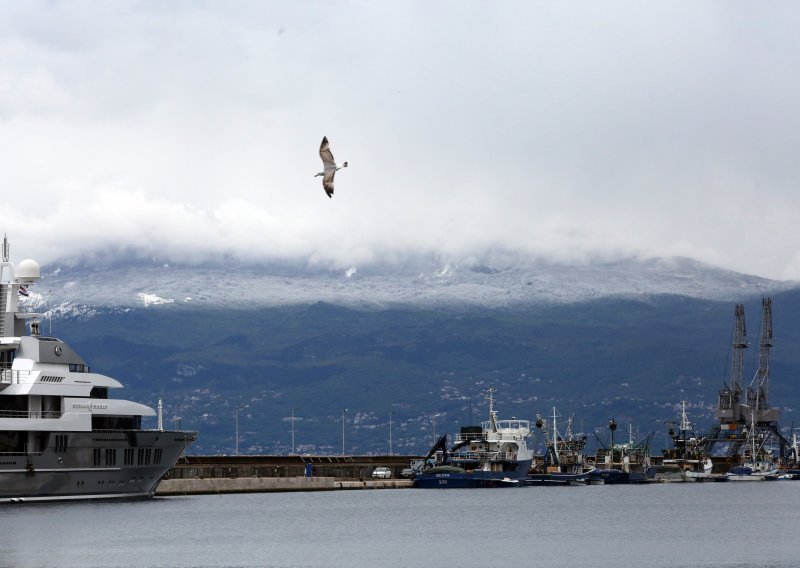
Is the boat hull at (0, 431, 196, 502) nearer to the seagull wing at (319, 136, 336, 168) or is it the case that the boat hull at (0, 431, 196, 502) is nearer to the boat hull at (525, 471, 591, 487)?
the seagull wing at (319, 136, 336, 168)

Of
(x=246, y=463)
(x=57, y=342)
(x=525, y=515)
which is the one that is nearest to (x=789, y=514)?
(x=525, y=515)

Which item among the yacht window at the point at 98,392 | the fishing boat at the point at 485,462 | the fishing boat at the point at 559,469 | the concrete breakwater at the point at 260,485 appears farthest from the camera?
the fishing boat at the point at 559,469

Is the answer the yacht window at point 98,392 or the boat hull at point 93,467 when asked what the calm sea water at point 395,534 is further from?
the yacht window at point 98,392

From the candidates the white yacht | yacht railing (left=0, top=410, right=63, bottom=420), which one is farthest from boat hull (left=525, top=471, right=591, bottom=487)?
yacht railing (left=0, top=410, right=63, bottom=420)

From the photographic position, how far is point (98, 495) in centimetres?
10450

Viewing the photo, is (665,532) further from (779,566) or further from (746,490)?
(746,490)

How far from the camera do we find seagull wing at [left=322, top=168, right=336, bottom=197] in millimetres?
60500

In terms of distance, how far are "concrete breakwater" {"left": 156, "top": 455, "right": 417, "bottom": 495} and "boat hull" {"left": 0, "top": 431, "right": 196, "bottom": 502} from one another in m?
24.1

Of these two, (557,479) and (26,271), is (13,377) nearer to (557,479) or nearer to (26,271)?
(26,271)

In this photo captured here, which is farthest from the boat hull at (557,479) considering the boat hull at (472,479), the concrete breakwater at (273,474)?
the concrete breakwater at (273,474)

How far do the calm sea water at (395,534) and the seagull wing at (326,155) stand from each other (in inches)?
808

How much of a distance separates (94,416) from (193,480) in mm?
40228

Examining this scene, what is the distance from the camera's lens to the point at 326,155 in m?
63.8

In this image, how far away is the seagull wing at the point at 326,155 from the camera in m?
63.3
